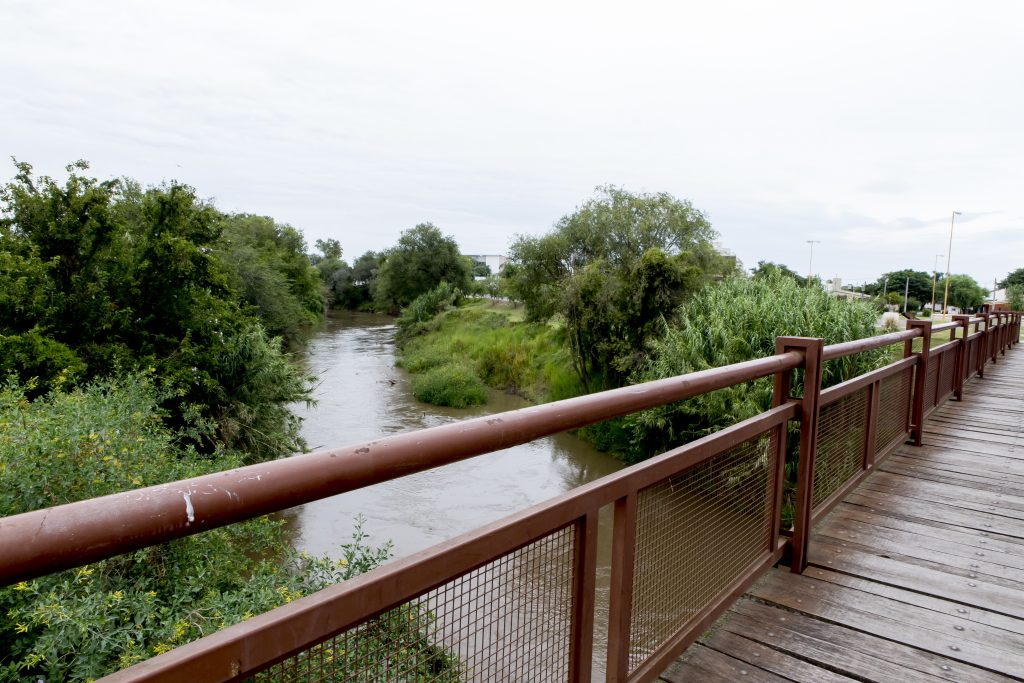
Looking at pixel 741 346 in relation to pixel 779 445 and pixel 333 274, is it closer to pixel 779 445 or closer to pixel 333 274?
pixel 779 445

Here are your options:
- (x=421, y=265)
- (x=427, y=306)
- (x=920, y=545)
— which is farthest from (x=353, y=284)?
(x=920, y=545)

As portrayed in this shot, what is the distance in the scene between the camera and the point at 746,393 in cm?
934

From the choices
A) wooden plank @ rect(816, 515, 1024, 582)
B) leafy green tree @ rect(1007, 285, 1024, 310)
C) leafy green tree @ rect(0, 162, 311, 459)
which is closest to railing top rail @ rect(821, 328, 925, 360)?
wooden plank @ rect(816, 515, 1024, 582)

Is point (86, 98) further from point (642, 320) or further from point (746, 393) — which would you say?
point (746, 393)

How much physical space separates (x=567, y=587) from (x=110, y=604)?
134 inches

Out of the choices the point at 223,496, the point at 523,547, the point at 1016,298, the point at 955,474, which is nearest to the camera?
the point at 223,496

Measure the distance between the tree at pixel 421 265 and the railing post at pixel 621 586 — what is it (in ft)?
150

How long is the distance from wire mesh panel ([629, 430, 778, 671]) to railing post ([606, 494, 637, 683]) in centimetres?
7

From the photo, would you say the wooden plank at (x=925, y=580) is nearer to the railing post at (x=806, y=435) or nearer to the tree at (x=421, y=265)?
the railing post at (x=806, y=435)

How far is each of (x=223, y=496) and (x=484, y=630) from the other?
848 millimetres

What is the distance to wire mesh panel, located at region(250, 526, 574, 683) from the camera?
1.14 metres

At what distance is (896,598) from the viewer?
8.78 ft

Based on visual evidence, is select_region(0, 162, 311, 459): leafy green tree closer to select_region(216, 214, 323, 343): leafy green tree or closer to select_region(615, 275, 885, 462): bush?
select_region(615, 275, 885, 462): bush

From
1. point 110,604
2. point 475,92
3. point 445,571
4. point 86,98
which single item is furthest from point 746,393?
point 475,92
